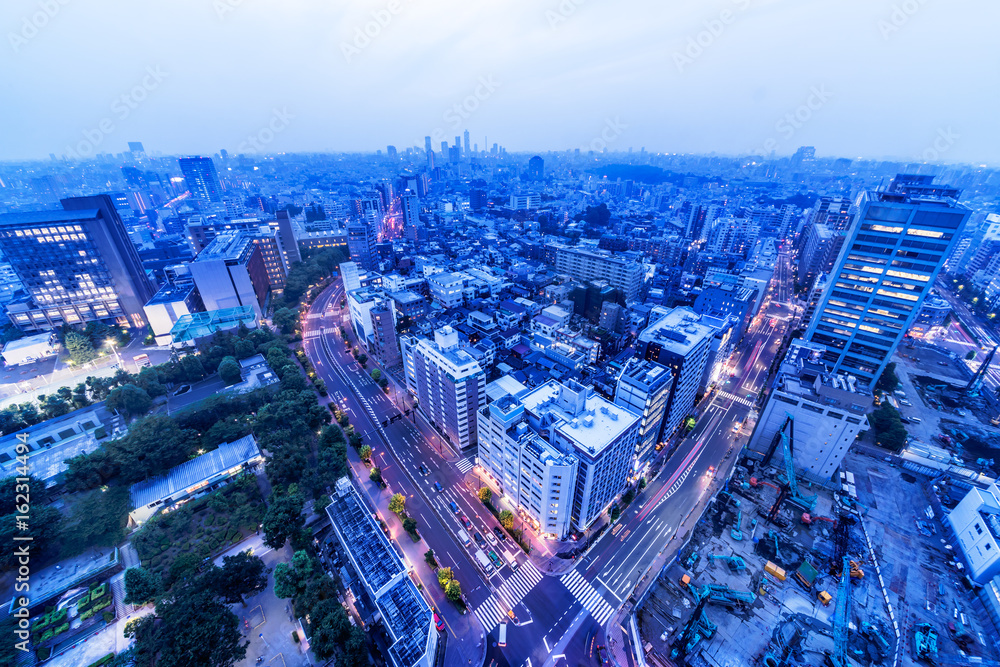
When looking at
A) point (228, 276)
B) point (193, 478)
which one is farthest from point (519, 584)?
point (228, 276)

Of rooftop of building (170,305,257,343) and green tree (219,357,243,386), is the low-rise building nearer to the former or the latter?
green tree (219,357,243,386)

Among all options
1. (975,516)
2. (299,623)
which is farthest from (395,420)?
(975,516)

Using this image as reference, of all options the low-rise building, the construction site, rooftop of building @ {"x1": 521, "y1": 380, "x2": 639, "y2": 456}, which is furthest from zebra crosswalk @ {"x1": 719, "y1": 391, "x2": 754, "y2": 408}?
the low-rise building

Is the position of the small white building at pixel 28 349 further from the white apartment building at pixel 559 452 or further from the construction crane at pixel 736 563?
the construction crane at pixel 736 563

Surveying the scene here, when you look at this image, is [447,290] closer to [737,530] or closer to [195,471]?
[195,471]

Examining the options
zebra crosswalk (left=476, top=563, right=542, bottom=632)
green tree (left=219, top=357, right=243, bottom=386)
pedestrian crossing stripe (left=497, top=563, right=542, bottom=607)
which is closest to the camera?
zebra crosswalk (left=476, top=563, right=542, bottom=632)

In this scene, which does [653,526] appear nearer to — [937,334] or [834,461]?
[834,461]
